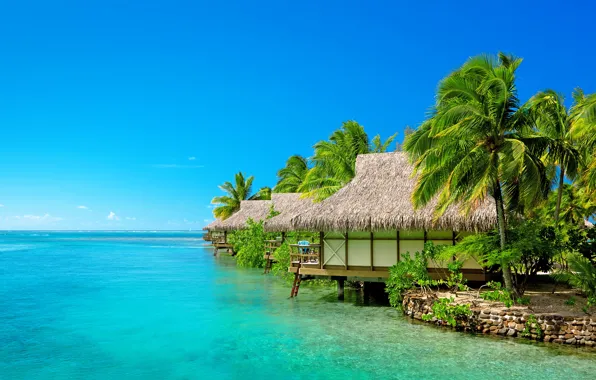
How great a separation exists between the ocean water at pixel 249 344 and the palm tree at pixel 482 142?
2359 mm

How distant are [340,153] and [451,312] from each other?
1298 centimetres

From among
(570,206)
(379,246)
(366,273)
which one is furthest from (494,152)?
(570,206)

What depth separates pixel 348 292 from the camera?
53.8 ft

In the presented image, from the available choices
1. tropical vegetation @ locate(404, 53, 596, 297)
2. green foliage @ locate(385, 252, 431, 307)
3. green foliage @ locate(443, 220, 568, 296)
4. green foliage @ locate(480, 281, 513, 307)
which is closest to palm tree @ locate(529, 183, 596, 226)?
green foliage @ locate(443, 220, 568, 296)

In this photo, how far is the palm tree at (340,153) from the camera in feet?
70.0

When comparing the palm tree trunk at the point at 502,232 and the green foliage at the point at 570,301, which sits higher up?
the palm tree trunk at the point at 502,232

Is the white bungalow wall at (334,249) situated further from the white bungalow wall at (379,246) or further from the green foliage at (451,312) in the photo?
the green foliage at (451,312)

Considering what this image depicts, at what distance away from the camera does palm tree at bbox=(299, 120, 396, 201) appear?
70.0 feet

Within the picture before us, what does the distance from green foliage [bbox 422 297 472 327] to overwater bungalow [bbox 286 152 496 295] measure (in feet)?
6.68

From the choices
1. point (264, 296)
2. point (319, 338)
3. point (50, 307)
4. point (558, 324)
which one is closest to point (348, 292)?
point (264, 296)

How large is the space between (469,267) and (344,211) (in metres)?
3.51

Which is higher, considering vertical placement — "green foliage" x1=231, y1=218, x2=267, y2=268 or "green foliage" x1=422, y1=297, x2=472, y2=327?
"green foliage" x1=231, y1=218, x2=267, y2=268

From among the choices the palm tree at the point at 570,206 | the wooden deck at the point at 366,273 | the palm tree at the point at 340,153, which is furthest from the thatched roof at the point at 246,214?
the wooden deck at the point at 366,273

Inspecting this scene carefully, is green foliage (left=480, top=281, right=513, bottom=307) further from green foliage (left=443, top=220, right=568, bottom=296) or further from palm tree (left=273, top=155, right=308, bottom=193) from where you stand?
palm tree (left=273, top=155, right=308, bottom=193)
